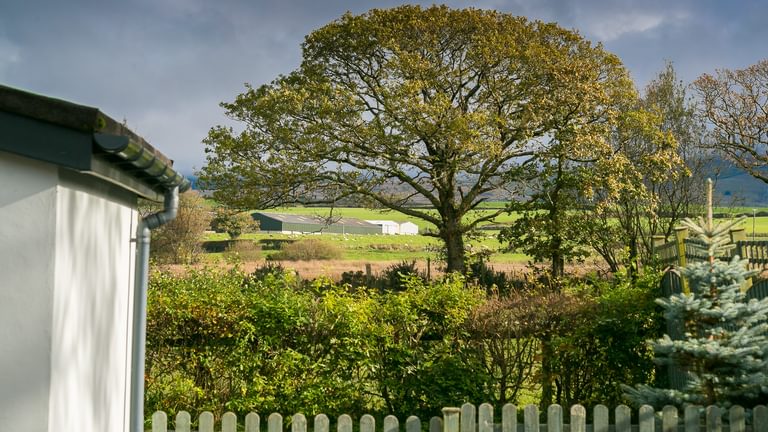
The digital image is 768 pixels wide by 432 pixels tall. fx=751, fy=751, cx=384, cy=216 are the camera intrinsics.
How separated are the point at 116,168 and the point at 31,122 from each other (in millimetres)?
741

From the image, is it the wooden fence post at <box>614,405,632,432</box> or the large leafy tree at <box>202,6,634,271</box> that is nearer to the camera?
the wooden fence post at <box>614,405,632,432</box>

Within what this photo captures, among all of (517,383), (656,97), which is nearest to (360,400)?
(517,383)

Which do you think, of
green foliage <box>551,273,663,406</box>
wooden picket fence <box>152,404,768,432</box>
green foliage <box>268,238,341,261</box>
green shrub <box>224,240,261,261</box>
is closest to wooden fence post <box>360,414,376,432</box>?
wooden picket fence <box>152,404,768,432</box>

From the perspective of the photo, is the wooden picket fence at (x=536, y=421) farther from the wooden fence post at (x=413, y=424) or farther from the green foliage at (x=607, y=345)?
the green foliage at (x=607, y=345)

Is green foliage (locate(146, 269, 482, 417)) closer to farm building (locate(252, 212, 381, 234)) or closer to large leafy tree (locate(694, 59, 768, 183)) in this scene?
large leafy tree (locate(694, 59, 768, 183))

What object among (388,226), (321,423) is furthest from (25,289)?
(388,226)

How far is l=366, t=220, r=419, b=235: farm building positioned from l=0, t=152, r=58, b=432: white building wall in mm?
56386

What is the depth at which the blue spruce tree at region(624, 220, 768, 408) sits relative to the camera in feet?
20.0

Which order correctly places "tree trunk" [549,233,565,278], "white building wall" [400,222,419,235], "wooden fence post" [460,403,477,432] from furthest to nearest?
"white building wall" [400,222,419,235] < "tree trunk" [549,233,565,278] < "wooden fence post" [460,403,477,432]

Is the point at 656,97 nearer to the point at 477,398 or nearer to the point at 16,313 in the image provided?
the point at 477,398

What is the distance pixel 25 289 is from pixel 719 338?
5360 mm

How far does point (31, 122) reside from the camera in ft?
13.0

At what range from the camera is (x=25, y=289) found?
3.89 metres

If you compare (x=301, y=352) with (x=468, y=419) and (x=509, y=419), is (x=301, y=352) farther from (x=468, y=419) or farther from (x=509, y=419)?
(x=509, y=419)
